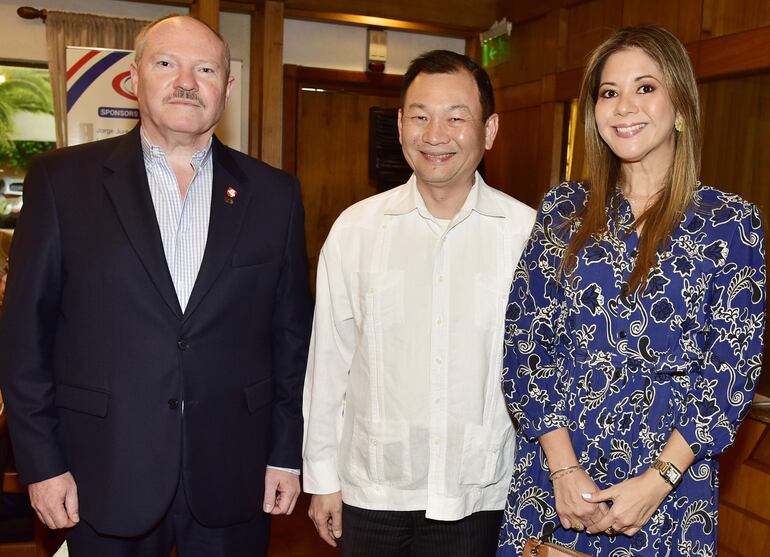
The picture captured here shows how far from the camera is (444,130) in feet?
6.16

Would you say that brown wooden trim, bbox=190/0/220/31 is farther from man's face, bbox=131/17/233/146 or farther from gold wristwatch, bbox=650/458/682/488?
gold wristwatch, bbox=650/458/682/488

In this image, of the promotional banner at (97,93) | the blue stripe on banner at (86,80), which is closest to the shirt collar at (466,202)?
the promotional banner at (97,93)

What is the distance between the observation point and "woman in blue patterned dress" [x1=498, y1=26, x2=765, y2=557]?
1.55 metres

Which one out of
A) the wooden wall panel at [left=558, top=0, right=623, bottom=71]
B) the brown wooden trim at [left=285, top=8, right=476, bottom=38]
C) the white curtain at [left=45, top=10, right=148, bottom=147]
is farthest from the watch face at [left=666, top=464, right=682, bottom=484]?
the white curtain at [left=45, top=10, right=148, bottom=147]

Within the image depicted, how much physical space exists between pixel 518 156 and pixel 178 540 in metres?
4.46

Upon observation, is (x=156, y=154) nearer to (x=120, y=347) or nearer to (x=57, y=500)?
(x=120, y=347)

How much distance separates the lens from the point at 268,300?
6.32ft

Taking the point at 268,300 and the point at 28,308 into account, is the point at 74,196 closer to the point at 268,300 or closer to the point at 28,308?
the point at 28,308

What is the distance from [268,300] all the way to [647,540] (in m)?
1.01

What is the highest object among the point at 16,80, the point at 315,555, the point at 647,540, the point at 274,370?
the point at 16,80

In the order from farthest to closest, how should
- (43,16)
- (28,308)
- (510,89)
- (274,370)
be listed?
(510,89) < (43,16) < (274,370) < (28,308)

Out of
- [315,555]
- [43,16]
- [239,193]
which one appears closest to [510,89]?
[43,16]

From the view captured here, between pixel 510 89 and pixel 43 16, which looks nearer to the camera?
pixel 43 16

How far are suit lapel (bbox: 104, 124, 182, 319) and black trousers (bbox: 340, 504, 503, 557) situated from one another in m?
0.69
